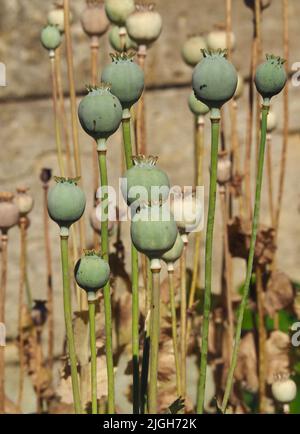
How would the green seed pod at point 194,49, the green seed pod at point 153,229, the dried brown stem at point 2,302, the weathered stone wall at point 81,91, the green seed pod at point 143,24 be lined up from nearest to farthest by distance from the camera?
the green seed pod at point 153,229 → the green seed pod at point 143,24 → the dried brown stem at point 2,302 → the green seed pod at point 194,49 → the weathered stone wall at point 81,91

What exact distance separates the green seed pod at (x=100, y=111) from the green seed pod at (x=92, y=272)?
12 cm

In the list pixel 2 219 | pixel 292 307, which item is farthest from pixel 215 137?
pixel 292 307

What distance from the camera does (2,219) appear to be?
4.46 ft

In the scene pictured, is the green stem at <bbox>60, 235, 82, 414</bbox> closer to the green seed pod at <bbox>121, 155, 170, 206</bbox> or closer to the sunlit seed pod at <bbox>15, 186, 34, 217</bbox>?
the green seed pod at <bbox>121, 155, 170, 206</bbox>

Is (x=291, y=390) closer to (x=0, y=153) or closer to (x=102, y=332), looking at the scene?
(x=102, y=332)

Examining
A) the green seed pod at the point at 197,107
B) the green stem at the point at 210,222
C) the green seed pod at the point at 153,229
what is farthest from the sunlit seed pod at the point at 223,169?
the green seed pod at the point at 153,229

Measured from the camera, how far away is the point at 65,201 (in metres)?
0.94

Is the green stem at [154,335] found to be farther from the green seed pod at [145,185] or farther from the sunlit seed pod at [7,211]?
the sunlit seed pod at [7,211]

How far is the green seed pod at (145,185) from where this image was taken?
3.01 ft

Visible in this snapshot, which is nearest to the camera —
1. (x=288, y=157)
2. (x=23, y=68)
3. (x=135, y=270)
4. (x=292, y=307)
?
(x=135, y=270)

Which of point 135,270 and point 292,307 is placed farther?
point 292,307

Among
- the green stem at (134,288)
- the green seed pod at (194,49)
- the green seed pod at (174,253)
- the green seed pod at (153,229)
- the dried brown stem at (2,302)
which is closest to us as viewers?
the green seed pod at (153,229)

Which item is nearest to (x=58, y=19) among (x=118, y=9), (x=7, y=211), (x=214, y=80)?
(x=118, y=9)
